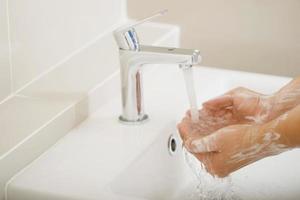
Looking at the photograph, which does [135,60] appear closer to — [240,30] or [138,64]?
[138,64]

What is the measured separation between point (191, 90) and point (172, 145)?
0.15 metres

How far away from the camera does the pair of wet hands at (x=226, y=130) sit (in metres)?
1.01

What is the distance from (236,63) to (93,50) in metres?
0.36

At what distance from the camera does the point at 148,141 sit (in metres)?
1.15

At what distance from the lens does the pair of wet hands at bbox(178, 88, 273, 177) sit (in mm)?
1007

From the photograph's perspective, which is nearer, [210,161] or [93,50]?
[210,161]

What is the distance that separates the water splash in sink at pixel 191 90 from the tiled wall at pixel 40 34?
0.20 m

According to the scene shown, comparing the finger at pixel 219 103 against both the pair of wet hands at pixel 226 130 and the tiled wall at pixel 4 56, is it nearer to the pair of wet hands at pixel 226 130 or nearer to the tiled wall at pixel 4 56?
the pair of wet hands at pixel 226 130

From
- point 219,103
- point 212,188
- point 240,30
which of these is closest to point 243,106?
point 219,103

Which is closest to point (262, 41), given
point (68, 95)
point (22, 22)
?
point (68, 95)

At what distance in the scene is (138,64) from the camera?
1.15 meters

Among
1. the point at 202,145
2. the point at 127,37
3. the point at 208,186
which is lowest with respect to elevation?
the point at 208,186

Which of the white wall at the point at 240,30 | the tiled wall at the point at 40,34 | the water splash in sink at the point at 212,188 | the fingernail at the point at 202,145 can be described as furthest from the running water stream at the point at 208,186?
the white wall at the point at 240,30

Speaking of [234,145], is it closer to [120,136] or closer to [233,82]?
[120,136]
